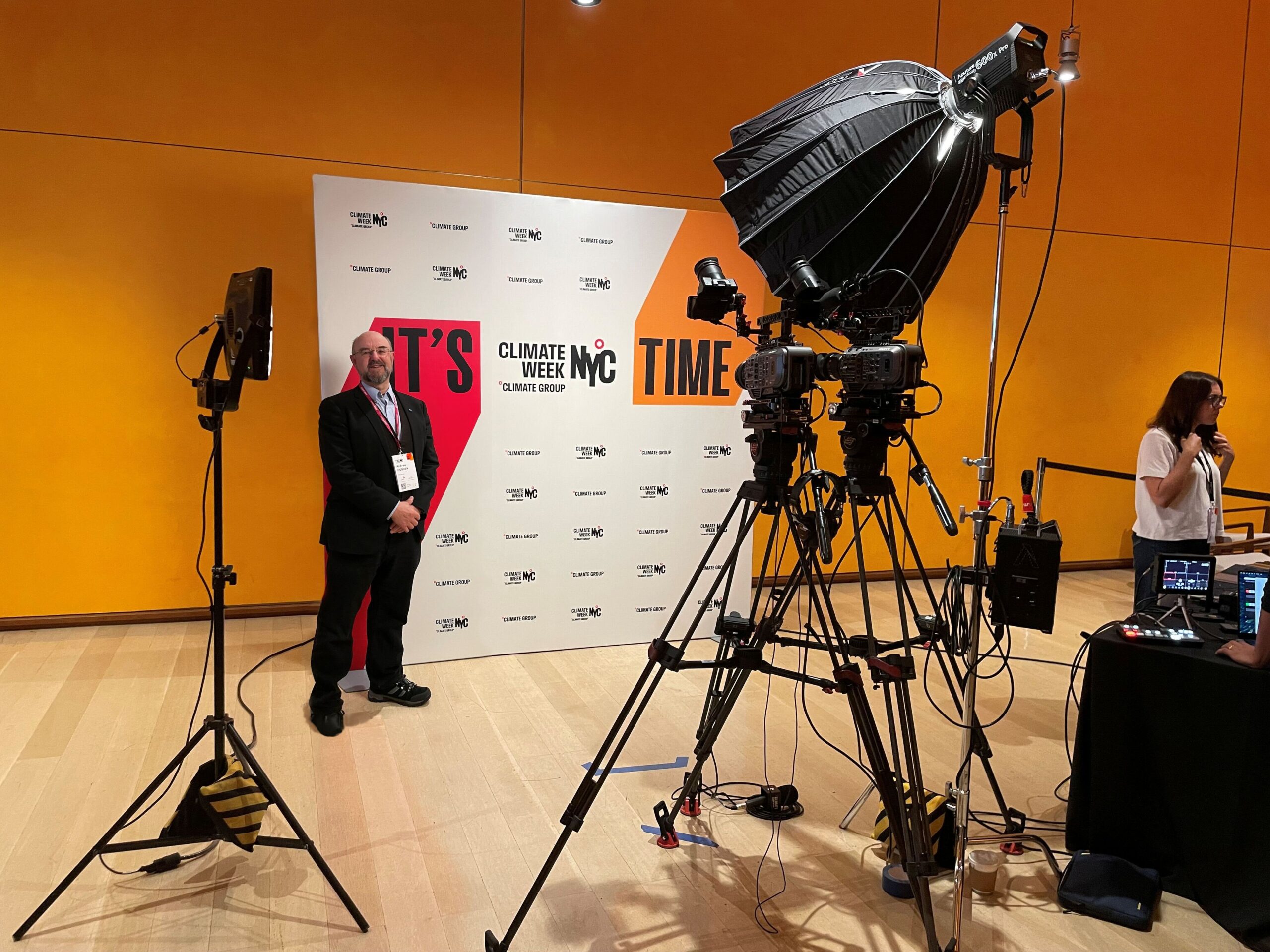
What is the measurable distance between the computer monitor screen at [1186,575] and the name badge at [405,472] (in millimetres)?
2918

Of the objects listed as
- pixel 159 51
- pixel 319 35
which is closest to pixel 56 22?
pixel 159 51

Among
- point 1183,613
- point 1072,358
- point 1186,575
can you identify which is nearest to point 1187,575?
point 1186,575

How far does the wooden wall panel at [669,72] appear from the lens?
17.5 ft

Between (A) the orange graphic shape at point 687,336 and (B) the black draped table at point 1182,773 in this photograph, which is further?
(A) the orange graphic shape at point 687,336

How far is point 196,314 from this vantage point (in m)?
4.87

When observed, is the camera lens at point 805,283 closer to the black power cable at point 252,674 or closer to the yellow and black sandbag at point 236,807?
the yellow and black sandbag at point 236,807

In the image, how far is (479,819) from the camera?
2.96m

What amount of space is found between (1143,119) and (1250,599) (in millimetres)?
5476

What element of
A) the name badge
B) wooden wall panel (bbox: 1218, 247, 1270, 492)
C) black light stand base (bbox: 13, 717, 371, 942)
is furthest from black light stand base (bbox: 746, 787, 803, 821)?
wooden wall panel (bbox: 1218, 247, 1270, 492)

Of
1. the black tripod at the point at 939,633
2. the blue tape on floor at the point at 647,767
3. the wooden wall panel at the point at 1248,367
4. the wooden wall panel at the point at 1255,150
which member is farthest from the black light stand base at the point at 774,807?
the wooden wall panel at the point at 1255,150

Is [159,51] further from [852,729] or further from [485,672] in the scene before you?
[852,729]

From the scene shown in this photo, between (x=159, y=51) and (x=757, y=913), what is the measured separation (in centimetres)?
496

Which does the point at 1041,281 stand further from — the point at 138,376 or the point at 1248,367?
Result: the point at 1248,367

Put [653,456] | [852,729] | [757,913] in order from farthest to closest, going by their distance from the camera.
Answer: [653,456]
[852,729]
[757,913]
